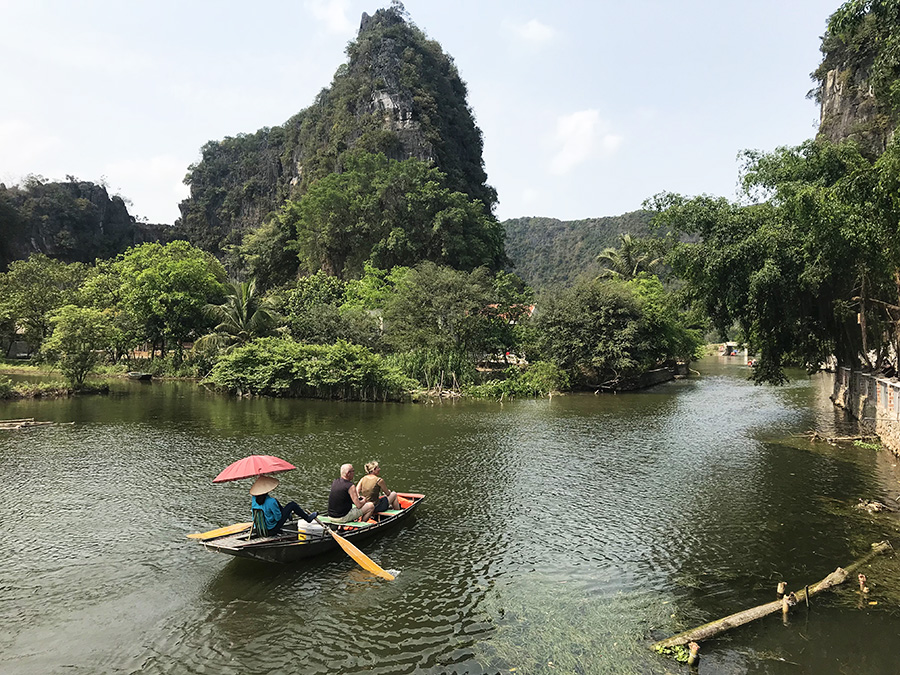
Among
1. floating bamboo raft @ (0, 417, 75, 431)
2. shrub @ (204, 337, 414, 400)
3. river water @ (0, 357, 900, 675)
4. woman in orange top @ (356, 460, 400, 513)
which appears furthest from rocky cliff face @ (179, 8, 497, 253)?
woman in orange top @ (356, 460, 400, 513)

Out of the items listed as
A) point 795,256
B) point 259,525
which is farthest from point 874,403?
point 259,525

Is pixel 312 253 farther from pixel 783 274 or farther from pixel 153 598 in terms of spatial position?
pixel 153 598

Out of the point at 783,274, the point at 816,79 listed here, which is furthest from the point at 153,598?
the point at 816,79

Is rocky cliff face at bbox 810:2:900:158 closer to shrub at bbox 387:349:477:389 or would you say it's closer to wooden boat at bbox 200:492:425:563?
wooden boat at bbox 200:492:425:563

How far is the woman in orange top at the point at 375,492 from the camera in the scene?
35.6 ft

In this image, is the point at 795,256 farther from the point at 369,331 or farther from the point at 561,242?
the point at 561,242

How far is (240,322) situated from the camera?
38625 millimetres

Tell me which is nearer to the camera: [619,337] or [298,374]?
[298,374]

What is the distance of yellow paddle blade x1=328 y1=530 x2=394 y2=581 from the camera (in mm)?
8953

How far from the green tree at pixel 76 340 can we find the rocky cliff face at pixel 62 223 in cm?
6284

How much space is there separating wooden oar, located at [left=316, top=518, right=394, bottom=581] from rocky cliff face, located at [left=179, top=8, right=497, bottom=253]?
58.7m

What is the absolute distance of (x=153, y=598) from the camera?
8.39m

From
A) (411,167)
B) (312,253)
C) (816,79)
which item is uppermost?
(816,79)

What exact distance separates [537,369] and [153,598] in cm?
2745
